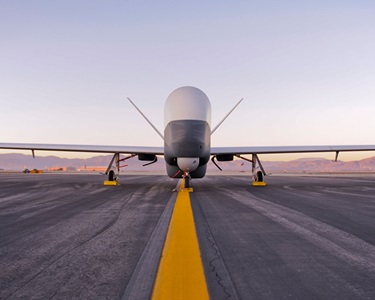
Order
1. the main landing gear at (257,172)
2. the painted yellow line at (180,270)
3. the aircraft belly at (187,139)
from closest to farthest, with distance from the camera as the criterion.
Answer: the painted yellow line at (180,270) → the aircraft belly at (187,139) → the main landing gear at (257,172)

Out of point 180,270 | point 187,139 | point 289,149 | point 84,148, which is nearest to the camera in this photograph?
point 180,270

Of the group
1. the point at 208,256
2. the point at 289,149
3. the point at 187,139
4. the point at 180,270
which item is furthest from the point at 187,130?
the point at 289,149

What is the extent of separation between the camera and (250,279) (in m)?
2.32

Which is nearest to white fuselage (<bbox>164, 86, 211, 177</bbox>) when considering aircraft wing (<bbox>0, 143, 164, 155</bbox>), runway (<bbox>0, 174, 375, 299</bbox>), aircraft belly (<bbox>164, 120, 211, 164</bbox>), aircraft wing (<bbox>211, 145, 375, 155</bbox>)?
aircraft belly (<bbox>164, 120, 211, 164</bbox>)

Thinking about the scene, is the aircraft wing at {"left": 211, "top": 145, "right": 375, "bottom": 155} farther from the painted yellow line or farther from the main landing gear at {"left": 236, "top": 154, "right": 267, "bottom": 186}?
the painted yellow line

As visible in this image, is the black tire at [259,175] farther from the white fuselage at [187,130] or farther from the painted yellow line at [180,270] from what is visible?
the painted yellow line at [180,270]

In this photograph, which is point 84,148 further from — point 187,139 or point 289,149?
point 289,149

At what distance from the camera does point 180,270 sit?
8.15ft

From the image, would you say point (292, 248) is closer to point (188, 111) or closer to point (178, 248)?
point (178, 248)

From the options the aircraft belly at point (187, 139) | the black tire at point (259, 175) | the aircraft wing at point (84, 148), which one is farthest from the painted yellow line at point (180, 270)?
the black tire at point (259, 175)

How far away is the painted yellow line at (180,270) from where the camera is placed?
6.68ft

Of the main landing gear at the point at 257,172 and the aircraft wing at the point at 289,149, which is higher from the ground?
the aircraft wing at the point at 289,149

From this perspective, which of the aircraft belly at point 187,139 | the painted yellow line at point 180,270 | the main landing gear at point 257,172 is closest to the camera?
the painted yellow line at point 180,270

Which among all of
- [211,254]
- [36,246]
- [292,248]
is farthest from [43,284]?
[292,248]
